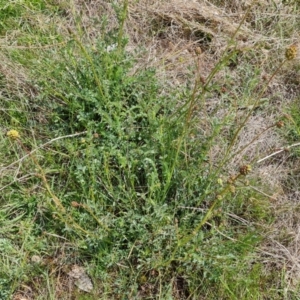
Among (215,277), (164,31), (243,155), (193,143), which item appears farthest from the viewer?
(164,31)

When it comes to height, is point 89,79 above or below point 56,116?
above

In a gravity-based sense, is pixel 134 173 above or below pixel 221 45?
below

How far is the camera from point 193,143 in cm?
237

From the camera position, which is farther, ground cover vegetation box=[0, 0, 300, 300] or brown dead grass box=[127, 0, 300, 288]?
brown dead grass box=[127, 0, 300, 288]

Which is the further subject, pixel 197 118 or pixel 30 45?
pixel 30 45

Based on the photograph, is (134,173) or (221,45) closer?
(134,173)

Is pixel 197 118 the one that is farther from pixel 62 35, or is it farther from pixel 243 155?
pixel 62 35

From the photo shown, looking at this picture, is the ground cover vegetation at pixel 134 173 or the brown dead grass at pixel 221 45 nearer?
the ground cover vegetation at pixel 134 173

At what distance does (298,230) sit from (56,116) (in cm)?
134

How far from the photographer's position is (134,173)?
2.35 metres

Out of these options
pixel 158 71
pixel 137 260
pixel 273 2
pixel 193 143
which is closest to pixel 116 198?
pixel 137 260

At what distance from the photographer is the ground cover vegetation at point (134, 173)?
2178mm

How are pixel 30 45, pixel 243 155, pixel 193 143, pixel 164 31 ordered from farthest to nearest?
pixel 164 31 < pixel 30 45 < pixel 243 155 < pixel 193 143

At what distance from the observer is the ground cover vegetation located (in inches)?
85.7
